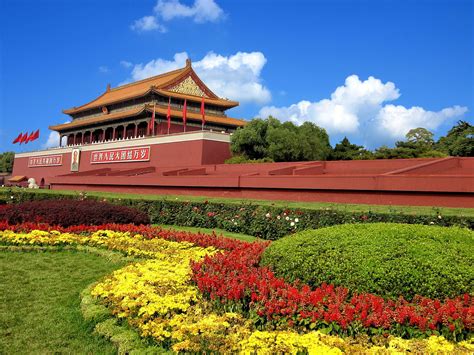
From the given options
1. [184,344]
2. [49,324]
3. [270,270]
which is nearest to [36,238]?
[49,324]

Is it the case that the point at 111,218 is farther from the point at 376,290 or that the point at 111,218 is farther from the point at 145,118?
the point at 145,118

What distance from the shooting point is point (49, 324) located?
12.6 ft

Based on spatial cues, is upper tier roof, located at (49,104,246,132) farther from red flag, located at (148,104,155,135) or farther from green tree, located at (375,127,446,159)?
green tree, located at (375,127,446,159)

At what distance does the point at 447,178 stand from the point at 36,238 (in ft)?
27.2

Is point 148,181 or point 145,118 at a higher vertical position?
point 145,118

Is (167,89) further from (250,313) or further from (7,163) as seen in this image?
(7,163)

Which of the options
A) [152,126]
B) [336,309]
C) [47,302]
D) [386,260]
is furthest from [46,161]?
[336,309]

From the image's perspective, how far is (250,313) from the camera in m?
3.49

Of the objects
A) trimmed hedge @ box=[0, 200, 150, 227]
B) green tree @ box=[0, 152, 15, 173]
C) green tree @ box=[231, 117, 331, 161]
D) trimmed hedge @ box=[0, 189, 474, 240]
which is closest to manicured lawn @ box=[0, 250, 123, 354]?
trimmed hedge @ box=[0, 200, 150, 227]

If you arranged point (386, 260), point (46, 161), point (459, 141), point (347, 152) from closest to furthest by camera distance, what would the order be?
point (386, 260)
point (459, 141)
point (347, 152)
point (46, 161)

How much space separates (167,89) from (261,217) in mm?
22812

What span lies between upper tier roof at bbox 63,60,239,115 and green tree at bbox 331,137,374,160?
7.93m

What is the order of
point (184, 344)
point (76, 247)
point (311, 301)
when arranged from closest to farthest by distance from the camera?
point (184, 344) < point (311, 301) < point (76, 247)

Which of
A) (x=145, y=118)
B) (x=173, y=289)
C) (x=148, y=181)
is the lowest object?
(x=173, y=289)
